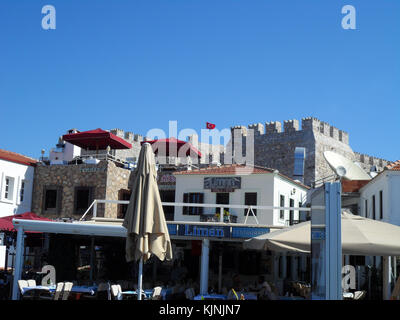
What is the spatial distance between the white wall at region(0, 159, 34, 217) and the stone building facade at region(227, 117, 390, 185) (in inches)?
801

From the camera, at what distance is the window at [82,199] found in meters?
26.9

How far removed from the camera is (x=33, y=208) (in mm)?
27812

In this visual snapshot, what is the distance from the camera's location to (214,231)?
13547 mm

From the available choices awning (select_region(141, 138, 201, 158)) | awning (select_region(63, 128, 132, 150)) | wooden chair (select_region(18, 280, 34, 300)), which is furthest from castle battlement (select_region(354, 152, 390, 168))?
wooden chair (select_region(18, 280, 34, 300))

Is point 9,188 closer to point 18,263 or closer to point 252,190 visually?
point 252,190

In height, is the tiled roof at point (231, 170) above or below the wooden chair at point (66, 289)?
above

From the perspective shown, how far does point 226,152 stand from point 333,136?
31.3 feet

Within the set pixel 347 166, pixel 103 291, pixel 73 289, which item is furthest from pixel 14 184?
pixel 347 166

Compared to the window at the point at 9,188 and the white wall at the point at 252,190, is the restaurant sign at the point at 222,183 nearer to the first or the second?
the white wall at the point at 252,190

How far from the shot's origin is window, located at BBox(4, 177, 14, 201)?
87.5ft

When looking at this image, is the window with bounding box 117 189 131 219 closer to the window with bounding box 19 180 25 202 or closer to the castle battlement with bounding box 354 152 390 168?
the window with bounding box 19 180 25 202

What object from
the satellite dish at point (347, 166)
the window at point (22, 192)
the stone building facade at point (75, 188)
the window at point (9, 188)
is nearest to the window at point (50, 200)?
the stone building facade at point (75, 188)

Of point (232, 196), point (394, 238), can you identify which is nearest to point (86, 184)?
point (232, 196)
